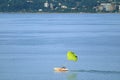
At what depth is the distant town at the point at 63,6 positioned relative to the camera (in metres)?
136

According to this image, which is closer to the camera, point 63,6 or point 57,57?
point 57,57

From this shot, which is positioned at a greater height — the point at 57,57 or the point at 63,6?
the point at 57,57

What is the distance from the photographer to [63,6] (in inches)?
5522

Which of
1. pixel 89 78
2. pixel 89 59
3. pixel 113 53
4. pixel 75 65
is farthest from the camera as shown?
pixel 113 53

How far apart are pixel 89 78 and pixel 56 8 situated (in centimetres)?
10064

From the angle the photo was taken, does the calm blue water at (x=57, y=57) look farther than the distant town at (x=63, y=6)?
No

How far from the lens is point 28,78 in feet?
135

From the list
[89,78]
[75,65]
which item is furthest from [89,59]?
[89,78]

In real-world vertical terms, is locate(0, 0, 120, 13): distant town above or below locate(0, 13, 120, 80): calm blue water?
below

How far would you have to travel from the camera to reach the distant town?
13550cm

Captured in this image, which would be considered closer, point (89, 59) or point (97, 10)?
point (89, 59)

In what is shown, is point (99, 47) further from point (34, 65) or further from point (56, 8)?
point (56, 8)

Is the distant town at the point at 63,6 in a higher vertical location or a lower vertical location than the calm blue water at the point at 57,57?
lower

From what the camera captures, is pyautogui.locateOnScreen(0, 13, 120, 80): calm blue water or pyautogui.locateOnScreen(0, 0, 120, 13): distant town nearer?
pyautogui.locateOnScreen(0, 13, 120, 80): calm blue water
